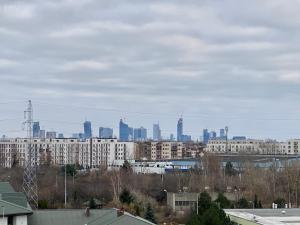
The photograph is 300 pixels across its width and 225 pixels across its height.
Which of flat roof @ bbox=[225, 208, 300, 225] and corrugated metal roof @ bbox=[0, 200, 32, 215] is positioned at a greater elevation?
corrugated metal roof @ bbox=[0, 200, 32, 215]

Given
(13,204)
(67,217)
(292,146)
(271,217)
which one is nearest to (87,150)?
(292,146)

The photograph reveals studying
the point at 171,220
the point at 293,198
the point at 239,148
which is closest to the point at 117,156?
the point at 239,148

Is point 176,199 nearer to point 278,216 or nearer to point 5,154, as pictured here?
point 278,216

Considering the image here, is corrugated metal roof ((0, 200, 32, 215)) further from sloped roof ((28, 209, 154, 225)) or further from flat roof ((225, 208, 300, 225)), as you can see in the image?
flat roof ((225, 208, 300, 225))

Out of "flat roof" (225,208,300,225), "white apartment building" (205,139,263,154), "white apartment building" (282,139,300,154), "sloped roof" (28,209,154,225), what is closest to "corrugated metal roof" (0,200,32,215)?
"sloped roof" (28,209,154,225)

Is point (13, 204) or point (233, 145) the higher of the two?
point (233, 145)

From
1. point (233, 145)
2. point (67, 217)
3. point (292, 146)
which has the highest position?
point (233, 145)

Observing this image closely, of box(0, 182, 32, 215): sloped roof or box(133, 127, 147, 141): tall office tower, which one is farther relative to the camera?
box(133, 127, 147, 141): tall office tower

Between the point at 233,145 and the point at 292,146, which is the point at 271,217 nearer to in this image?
the point at 292,146

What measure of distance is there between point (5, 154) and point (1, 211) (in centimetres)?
5750

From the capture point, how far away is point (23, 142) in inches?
3236

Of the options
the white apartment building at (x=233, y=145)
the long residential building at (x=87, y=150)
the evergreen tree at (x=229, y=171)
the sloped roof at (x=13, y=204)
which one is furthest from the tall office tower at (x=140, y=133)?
the sloped roof at (x=13, y=204)

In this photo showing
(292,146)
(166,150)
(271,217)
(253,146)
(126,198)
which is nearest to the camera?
(271,217)

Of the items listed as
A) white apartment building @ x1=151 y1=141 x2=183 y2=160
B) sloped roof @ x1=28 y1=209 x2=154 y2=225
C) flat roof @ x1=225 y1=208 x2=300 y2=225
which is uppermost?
white apartment building @ x1=151 y1=141 x2=183 y2=160
